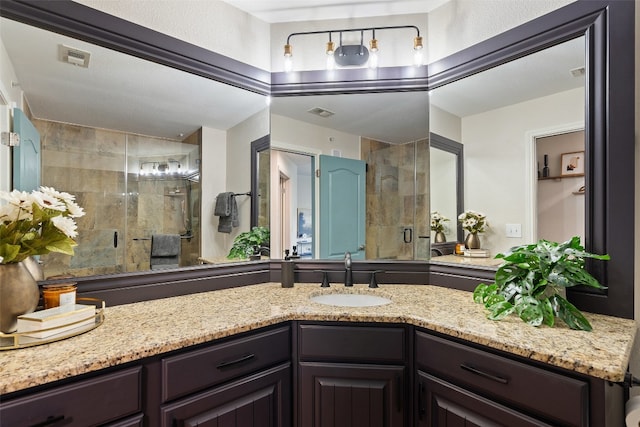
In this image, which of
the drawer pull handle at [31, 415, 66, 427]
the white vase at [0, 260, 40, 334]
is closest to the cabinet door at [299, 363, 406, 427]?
the drawer pull handle at [31, 415, 66, 427]

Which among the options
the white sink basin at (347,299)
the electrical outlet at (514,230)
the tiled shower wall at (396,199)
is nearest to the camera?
the electrical outlet at (514,230)

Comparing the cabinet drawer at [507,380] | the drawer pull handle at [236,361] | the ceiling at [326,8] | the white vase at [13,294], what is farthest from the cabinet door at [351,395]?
the ceiling at [326,8]

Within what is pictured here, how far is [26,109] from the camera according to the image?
1.41 meters

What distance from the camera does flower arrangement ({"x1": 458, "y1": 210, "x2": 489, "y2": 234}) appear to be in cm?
189

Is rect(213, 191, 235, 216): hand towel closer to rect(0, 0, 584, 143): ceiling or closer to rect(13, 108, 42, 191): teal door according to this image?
rect(0, 0, 584, 143): ceiling

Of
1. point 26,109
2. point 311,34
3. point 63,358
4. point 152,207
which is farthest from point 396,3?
point 63,358

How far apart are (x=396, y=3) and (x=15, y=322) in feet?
7.90

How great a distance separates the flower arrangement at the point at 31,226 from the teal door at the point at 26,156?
233 millimetres

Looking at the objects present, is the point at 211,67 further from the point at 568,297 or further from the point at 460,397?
the point at 568,297

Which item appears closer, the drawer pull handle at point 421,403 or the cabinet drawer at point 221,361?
the cabinet drawer at point 221,361

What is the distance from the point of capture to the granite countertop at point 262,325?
96 centimetres

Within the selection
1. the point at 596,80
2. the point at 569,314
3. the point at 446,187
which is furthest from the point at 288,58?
the point at 569,314

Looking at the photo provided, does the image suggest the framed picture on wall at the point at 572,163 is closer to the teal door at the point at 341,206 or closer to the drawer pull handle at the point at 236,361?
the teal door at the point at 341,206

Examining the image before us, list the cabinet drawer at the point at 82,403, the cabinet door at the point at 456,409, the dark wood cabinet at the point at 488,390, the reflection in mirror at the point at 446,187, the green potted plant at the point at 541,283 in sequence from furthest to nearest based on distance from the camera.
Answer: the reflection in mirror at the point at 446,187 < the green potted plant at the point at 541,283 < the cabinet door at the point at 456,409 < the dark wood cabinet at the point at 488,390 < the cabinet drawer at the point at 82,403
